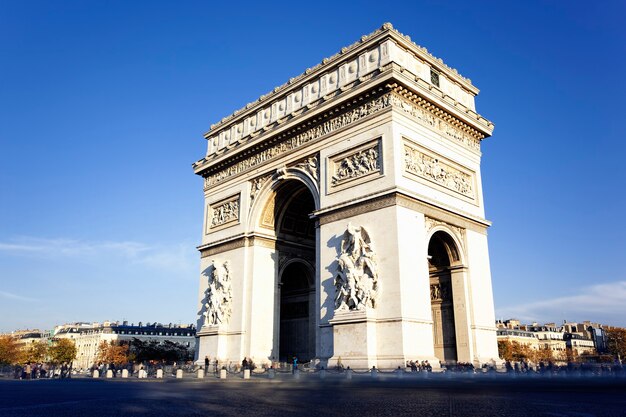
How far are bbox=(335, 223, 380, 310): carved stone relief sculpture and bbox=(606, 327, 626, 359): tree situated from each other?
71.3m

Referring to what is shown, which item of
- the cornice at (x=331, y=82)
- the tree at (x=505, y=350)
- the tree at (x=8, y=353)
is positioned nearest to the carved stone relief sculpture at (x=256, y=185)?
the cornice at (x=331, y=82)

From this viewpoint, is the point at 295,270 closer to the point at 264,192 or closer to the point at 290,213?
the point at 290,213

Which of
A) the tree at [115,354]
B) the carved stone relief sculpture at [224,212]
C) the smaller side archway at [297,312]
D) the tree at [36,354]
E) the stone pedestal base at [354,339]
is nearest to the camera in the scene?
the stone pedestal base at [354,339]

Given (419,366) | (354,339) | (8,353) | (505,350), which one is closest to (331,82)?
(354,339)

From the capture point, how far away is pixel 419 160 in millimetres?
19562

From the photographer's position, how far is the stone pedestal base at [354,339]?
17047mm

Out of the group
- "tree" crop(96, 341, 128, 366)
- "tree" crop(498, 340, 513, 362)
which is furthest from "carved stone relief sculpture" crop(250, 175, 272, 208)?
"tree" crop(498, 340, 513, 362)

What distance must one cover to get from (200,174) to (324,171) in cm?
1015

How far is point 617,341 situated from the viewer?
256 feet

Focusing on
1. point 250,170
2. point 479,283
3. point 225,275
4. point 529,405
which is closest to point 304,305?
point 225,275

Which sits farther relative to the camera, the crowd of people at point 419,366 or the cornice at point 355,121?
the cornice at point 355,121

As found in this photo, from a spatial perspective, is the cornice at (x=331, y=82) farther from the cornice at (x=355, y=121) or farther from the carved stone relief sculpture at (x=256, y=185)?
the carved stone relief sculpture at (x=256, y=185)

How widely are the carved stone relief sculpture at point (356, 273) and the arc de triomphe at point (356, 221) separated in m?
0.05

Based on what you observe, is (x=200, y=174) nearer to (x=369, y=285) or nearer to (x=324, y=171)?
(x=324, y=171)
